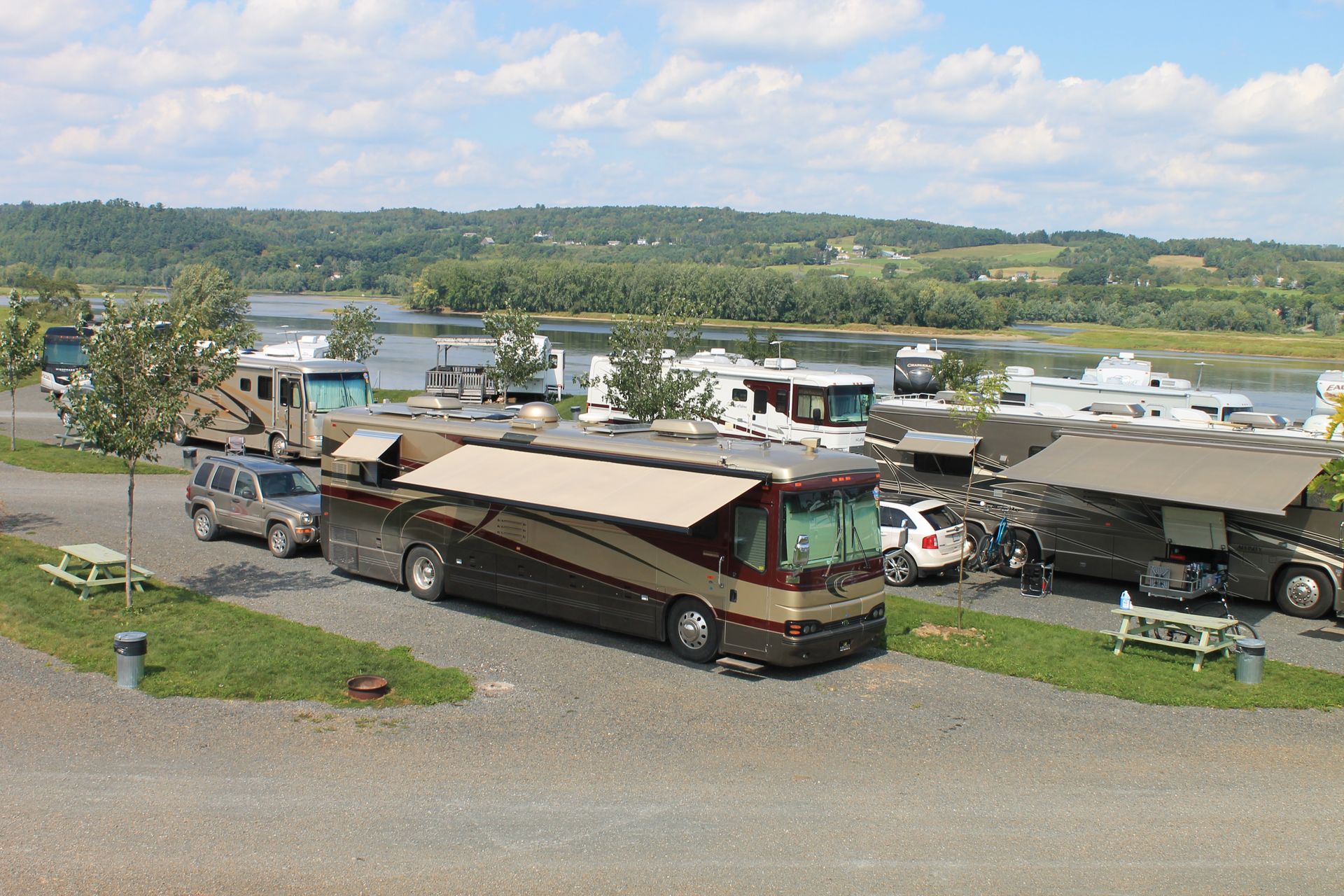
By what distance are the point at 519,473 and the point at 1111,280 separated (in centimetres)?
13860

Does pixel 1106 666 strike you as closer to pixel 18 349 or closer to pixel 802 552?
pixel 802 552

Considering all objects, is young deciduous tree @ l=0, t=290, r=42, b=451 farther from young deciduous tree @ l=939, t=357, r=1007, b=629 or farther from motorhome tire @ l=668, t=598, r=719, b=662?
young deciduous tree @ l=939, t=357, r=1007, b=629

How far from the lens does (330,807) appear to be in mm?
8039

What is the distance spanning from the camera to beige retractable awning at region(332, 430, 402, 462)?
15.3 metres

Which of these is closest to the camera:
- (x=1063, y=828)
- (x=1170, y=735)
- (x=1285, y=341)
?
(x=1063, y=828)

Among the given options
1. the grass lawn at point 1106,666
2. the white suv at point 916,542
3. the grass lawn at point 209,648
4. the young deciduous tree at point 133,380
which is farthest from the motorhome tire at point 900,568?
the young deciduous tree at point 133,380

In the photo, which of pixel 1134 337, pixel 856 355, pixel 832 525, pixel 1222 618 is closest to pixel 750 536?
pixel 832 525

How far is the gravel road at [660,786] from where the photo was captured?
7.14 meters

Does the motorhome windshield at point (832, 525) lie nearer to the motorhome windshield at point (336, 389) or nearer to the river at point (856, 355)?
the motorhome windshield at point (336, 389)

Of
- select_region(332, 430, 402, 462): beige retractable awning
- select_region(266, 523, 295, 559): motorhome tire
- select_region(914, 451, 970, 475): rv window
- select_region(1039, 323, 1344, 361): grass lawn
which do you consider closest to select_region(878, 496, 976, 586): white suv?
select_region(914, 451, 970, 475): rv window

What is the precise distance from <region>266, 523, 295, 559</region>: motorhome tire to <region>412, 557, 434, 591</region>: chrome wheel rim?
3.12m

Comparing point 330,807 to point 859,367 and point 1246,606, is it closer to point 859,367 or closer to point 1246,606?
point 1246,606

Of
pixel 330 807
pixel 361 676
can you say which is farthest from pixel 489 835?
pixel 361 676

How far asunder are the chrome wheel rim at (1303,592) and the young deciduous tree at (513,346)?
77.9 ft
